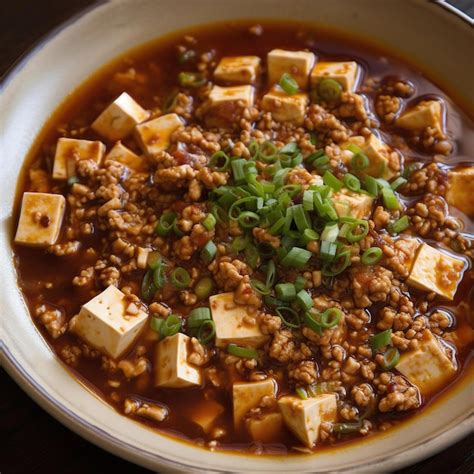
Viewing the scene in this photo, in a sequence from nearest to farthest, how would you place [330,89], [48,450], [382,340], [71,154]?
[48,450] < [382,340] < [71,154] < [330,89]

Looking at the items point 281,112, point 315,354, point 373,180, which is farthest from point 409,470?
point 281,112

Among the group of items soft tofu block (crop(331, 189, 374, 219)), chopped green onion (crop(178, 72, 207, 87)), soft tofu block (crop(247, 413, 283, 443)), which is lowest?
soft tofu block (crop(247, 413, 283, 443))

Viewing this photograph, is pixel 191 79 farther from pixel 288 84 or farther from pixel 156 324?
pixel 156 324

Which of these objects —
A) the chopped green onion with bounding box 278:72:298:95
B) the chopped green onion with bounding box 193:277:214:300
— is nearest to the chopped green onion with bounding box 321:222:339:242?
the chopped green onion with bounding box 193:277:214:300

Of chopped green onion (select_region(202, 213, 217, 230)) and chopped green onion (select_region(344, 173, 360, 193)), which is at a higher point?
chopped green onion (select_region(344, 173, 360, 193))

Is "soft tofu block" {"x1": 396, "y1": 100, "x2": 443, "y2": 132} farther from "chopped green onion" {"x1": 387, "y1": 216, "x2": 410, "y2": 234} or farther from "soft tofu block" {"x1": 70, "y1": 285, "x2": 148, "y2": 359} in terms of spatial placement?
"soft tofu block" {"x1": 70, "y1": 285, "x2": 148, "y2": 359}

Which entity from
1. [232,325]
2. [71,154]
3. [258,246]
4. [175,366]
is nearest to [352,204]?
[258,246]

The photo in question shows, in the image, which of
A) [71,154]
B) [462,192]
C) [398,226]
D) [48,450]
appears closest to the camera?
[48,450]
